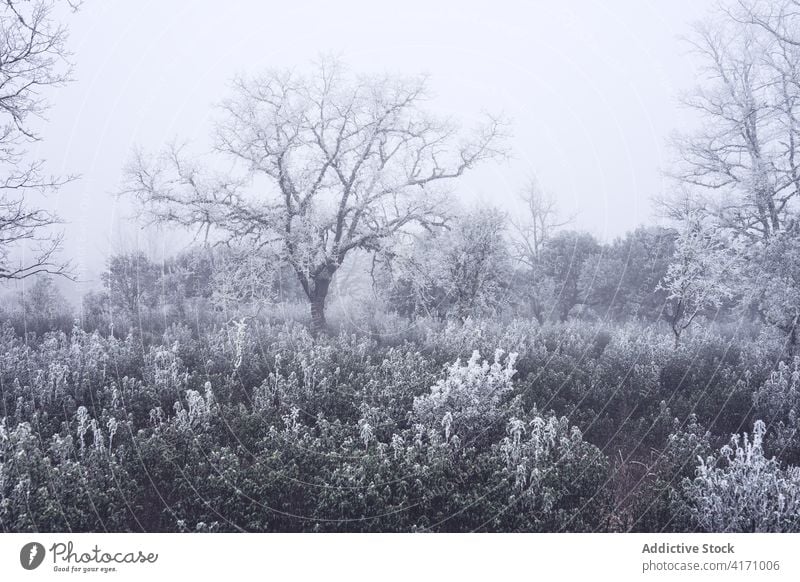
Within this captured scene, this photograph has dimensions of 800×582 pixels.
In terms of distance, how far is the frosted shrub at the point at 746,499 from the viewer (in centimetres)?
338

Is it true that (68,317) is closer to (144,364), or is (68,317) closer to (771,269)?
(144,364)

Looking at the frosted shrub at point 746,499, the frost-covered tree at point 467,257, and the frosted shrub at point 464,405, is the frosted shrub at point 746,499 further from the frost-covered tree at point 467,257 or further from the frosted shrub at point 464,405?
the frost-covered tree at point 467,257

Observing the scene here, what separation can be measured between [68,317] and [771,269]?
17.9 m

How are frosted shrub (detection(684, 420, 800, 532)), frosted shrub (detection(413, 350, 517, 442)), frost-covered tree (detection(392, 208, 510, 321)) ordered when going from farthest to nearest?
frost-covered tree (detection(392, 208, 510, 321))
frosted shrub (detection(413, 350, 517, 442))
frosted shrub (detection(684, 420, 800, 532))

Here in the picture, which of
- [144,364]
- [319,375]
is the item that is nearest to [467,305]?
Result: [319,375]

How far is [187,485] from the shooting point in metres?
3.59

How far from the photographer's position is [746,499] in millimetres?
3424

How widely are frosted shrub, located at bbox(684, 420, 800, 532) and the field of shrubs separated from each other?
0.02 metres

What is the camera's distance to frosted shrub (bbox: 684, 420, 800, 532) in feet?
11.1
